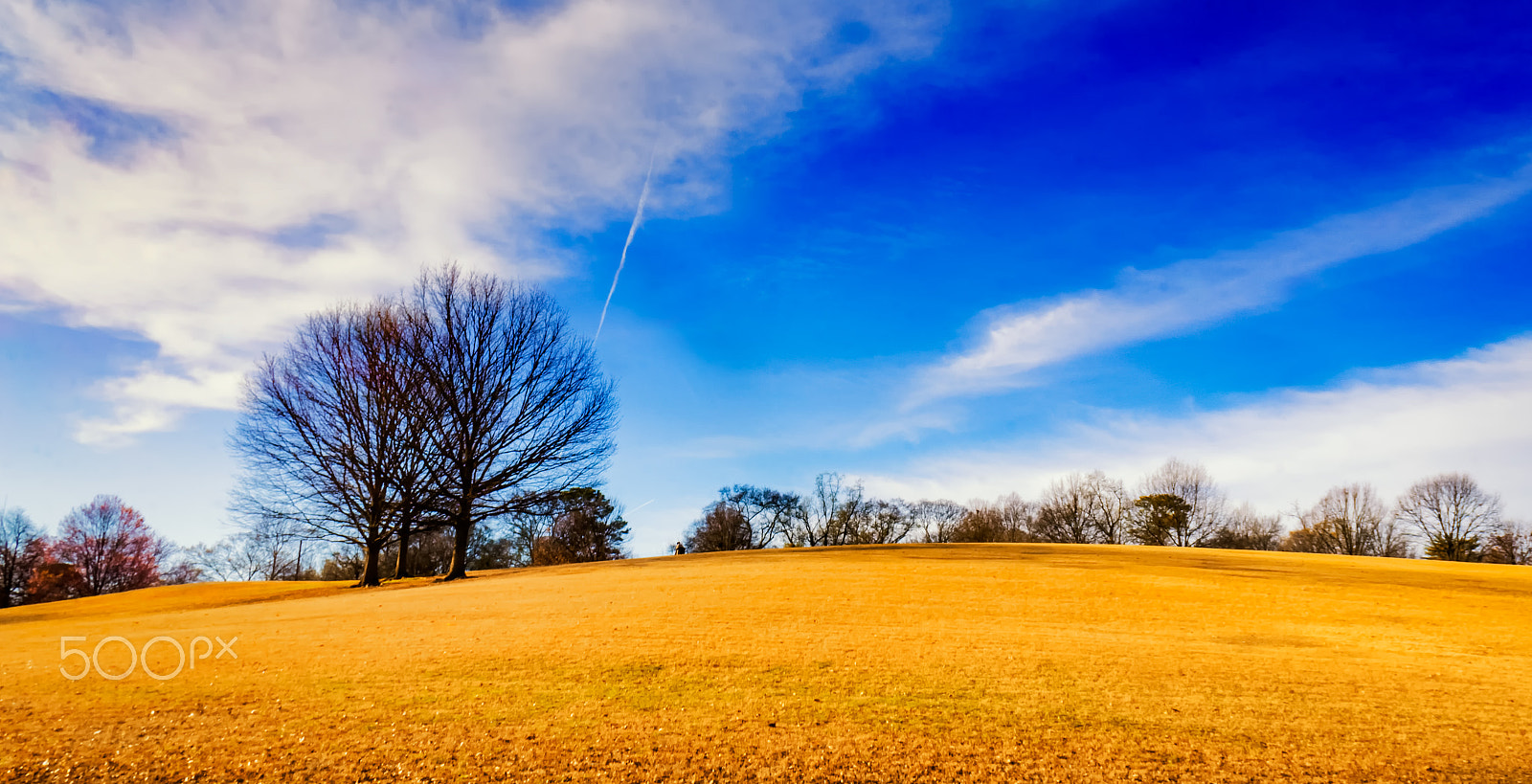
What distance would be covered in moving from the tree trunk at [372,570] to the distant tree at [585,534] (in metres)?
26.0

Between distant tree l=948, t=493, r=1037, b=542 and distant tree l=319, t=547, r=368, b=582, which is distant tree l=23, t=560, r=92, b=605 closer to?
distant tree l=319, t=547, r=368, b=582

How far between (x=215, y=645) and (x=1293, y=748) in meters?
16.4

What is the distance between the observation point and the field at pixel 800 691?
7.07m

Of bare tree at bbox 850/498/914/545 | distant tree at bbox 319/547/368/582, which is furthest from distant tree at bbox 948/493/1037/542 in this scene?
distant tree at bbox 319/547/368/582

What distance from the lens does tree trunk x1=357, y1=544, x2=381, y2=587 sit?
96.9 ft

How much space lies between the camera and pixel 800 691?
9.38m

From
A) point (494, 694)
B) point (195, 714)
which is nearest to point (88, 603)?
point (195, 714)

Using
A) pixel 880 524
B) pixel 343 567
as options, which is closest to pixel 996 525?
pixel 880 524

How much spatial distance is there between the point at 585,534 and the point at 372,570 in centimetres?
3290

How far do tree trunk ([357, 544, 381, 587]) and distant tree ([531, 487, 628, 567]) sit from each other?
26.0 metres

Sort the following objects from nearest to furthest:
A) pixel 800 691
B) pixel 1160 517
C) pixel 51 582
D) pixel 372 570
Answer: pixel 800 691 < pixel 372 570 < pixel 51 582 < pixel 1160 517

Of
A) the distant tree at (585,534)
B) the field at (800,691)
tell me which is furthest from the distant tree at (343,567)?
the field at (800,691)

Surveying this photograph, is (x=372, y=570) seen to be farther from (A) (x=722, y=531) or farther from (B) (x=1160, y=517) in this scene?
(B) (x=1160, y=517)

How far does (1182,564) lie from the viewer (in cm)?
2866
